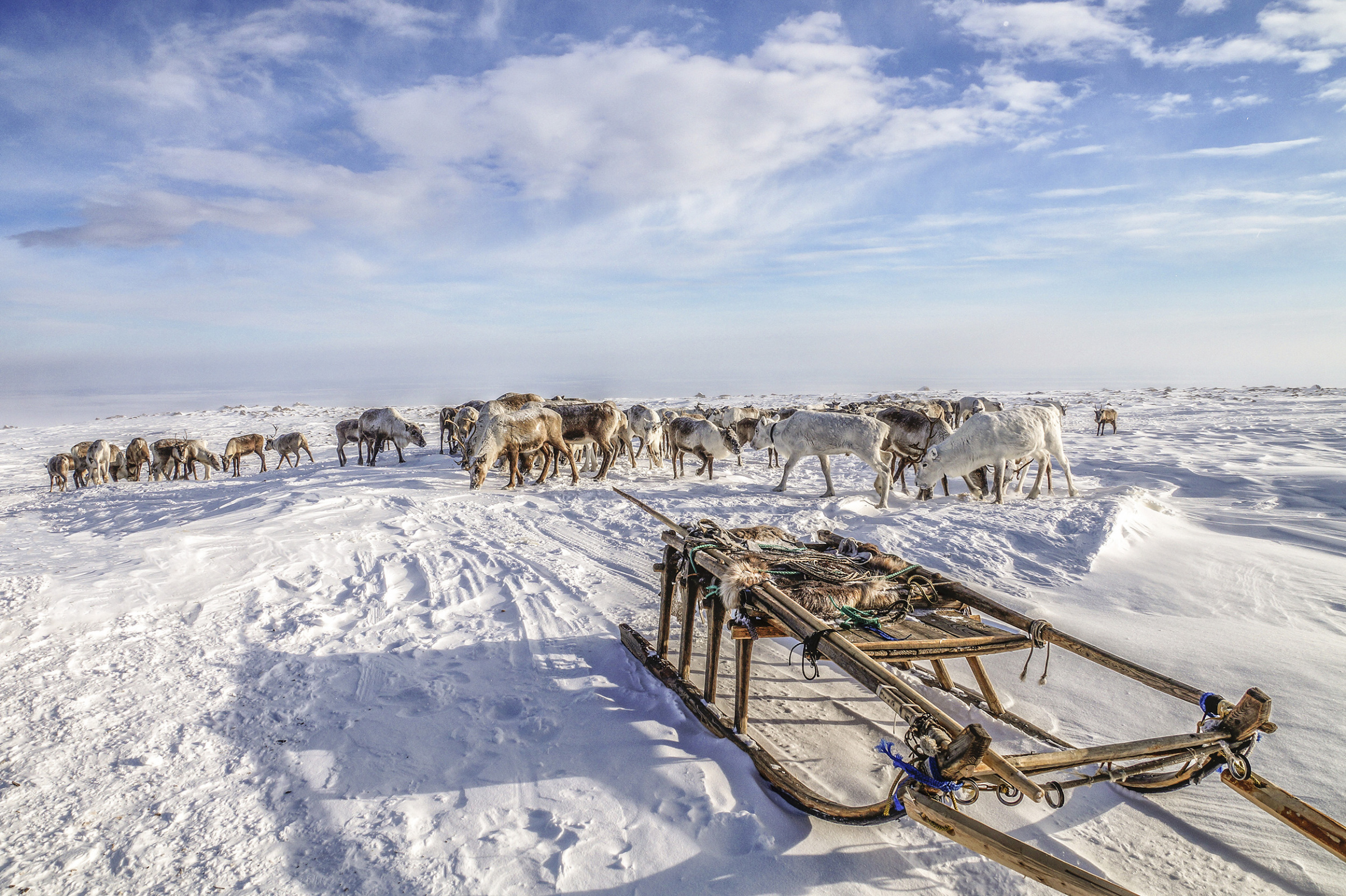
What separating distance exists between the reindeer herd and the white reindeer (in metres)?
0.02

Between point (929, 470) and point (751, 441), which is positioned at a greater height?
point (751, 441)

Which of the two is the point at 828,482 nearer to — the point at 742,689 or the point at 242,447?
the point at 742,689

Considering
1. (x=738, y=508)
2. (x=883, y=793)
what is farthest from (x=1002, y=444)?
(x=883, y=793)

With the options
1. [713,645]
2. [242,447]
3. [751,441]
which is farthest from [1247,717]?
[242,447]

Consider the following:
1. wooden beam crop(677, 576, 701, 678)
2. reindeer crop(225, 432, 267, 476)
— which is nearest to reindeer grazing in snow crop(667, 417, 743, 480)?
wooden beam crop(677, 576, 701, 678)

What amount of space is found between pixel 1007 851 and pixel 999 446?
11.4 metres

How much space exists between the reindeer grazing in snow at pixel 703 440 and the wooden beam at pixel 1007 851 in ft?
44.0

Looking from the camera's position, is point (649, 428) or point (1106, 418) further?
point (1106, 418)

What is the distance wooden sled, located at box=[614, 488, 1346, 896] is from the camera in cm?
249

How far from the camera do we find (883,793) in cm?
390

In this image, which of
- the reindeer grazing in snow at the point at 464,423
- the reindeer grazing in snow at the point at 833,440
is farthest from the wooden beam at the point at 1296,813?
the reindeer grazing in snow at the point at 464,423

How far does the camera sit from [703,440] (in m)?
16.2

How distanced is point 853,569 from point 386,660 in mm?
4222

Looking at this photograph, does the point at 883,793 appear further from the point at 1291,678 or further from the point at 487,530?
the point at 487,530
